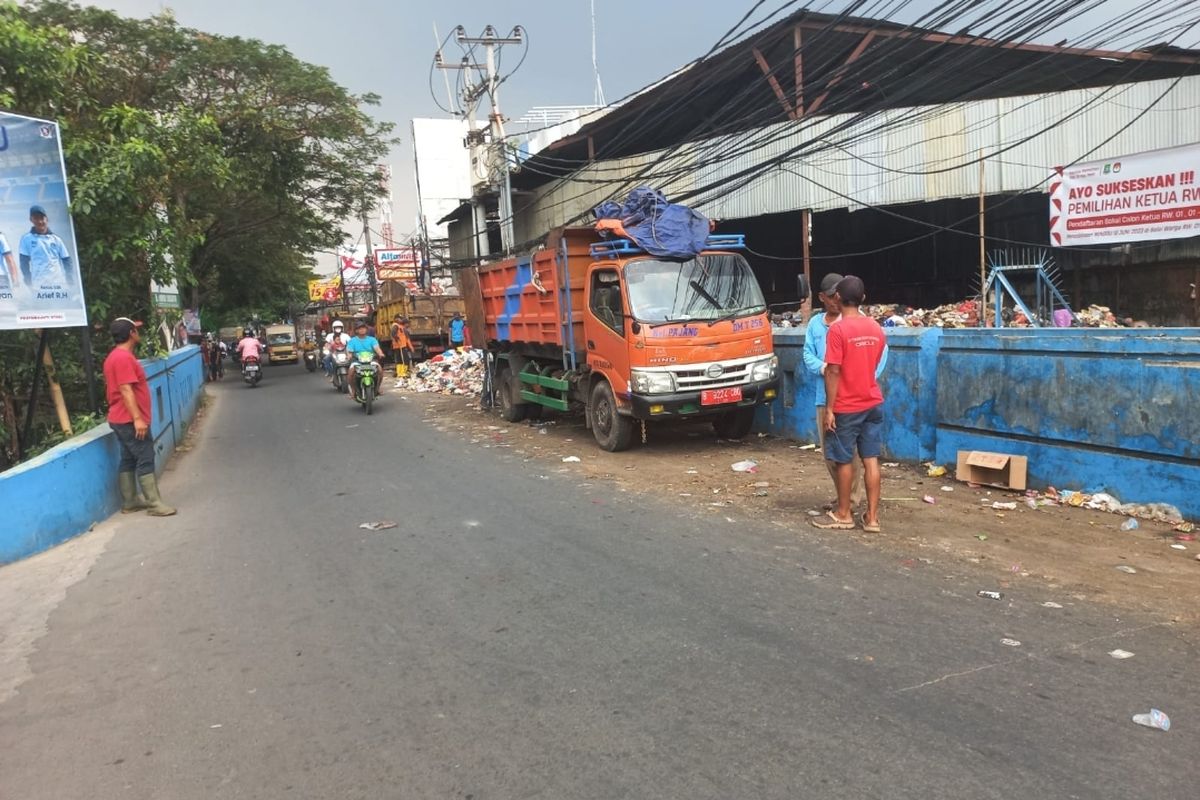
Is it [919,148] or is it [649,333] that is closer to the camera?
[649,333]

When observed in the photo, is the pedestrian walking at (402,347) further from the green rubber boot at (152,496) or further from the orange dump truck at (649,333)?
the green rubber boot at (152,496)

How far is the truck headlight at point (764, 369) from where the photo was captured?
870cm

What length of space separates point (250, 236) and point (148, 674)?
29119 millimetres

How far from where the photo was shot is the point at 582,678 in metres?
3.46

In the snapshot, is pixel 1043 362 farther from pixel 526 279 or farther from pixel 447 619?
pixel 526 279

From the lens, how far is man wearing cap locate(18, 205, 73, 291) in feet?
23.4

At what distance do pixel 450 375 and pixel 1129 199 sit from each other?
1595cm

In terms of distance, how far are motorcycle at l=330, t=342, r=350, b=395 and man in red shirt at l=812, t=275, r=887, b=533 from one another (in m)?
14.7

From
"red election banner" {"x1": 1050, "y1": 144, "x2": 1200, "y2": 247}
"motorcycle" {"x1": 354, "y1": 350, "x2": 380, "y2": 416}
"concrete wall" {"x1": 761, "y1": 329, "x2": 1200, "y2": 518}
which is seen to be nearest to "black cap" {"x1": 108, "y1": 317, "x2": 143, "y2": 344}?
"concrete wall" {"x1": 761, "y1": 329, "x2": 1200, "y2": 518}

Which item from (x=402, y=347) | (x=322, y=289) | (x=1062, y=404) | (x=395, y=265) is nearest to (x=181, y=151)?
(x=1062, y=404)

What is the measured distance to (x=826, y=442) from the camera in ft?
18.7

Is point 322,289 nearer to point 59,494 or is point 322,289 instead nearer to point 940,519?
point 59,494

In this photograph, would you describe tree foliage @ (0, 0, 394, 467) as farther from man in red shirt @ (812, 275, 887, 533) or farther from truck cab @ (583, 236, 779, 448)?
man in red shirt @ (812, 275, 887, 533)

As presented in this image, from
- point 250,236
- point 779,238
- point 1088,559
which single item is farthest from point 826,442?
point 250,236
